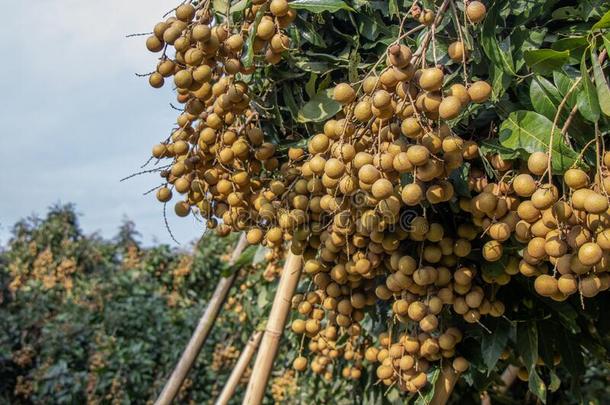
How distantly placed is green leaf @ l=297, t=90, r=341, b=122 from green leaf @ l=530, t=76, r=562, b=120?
251 millimetres

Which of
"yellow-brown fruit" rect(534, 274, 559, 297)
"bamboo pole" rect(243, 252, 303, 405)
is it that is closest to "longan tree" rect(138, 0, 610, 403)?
"yellow-brown fruit" rect(534, 274, 559, 297)

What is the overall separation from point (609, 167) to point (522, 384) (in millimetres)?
1974

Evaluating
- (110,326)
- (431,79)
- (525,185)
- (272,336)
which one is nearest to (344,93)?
(431,79)

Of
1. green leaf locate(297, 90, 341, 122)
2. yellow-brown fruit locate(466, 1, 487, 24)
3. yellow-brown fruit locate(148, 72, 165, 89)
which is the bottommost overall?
yellow-brown fruit locate(466, 1, 487, 24)

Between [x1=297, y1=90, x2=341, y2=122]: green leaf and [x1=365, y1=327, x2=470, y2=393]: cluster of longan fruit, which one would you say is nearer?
[x1=297, y1=90, x2=341, y2=122]: green leaf

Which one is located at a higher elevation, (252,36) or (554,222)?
(252,36)

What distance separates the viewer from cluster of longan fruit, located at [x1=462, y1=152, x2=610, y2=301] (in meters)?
0.73

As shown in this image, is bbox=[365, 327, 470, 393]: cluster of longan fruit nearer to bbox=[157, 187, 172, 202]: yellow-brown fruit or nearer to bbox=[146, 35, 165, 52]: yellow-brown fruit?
bbox=[157, 187, 172, 202]: yellow-brown fruit

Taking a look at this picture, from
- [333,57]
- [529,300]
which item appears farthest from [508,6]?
[529,300]

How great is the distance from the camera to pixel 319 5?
2.94 ft

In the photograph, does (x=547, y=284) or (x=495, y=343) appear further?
(x=495, y=343)

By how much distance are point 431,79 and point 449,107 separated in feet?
0.11

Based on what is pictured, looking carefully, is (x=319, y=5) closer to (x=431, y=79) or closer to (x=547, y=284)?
(x=431, y=79)

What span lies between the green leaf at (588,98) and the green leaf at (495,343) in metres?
0.45
